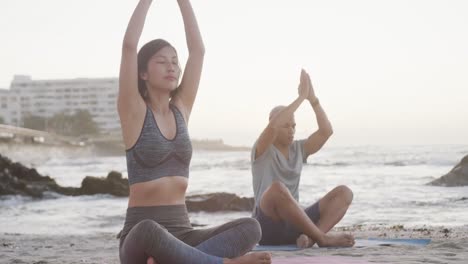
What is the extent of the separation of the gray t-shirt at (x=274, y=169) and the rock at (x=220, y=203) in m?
5.77

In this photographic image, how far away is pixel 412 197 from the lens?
12992 millimetres

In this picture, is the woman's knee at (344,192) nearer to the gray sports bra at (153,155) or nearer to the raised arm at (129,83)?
the gray sports bra at (153,155)

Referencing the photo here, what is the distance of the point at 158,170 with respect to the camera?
11.1 feet

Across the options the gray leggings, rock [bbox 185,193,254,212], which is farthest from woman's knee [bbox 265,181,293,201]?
rock [bbox 185,193,254,212]

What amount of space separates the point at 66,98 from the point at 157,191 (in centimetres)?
15540

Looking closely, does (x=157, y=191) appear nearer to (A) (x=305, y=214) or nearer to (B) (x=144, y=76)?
(B) (x=144, y=76)

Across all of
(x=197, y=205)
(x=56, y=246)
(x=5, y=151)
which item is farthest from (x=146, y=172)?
(x=5, y=151)

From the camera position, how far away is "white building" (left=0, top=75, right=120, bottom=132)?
14938cm

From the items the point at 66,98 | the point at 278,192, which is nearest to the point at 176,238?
the point at 278,192

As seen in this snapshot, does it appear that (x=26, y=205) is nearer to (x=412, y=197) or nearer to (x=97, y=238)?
(x=97, y=238)

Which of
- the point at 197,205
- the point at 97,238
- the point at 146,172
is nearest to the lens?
the point at 146,172

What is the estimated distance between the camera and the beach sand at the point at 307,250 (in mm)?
4840

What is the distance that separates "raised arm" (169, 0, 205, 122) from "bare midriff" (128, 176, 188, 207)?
50 centimetres

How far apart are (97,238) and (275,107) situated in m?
3.26
